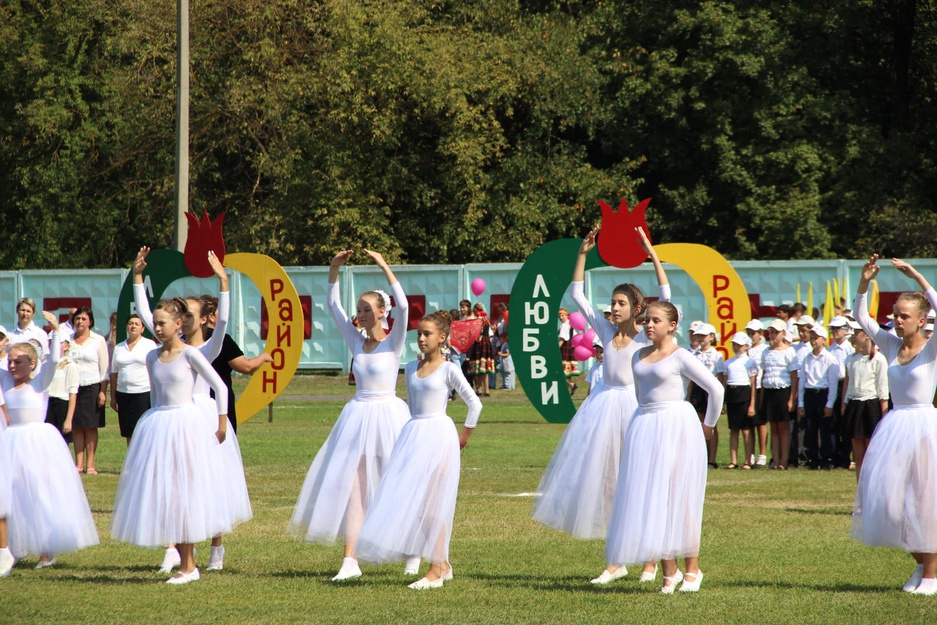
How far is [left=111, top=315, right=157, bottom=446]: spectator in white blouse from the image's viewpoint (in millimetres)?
14383

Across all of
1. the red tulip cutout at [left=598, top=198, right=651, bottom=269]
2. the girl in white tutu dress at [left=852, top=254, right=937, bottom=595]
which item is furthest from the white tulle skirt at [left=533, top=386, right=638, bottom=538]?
the red tulip cutout at [left=598, top=198, right=651, bottom=269]

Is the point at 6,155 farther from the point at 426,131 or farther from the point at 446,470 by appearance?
the point at 446,470

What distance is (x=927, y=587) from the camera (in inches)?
332

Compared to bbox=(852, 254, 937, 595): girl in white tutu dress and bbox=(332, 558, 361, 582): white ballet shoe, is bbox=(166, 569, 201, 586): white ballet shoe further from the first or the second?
bbox=(852, 254, 937, 595): girl in white tutu dress

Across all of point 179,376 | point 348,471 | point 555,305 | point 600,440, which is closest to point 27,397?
point 179,376

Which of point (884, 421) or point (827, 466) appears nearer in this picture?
point (884, 421)

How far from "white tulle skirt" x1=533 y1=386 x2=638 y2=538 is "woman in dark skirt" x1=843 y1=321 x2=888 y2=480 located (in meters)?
5.66

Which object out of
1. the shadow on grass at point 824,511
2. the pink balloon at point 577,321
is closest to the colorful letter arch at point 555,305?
the shadow on grass at point 824,511

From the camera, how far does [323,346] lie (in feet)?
97.3

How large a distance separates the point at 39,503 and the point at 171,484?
1.24 meters

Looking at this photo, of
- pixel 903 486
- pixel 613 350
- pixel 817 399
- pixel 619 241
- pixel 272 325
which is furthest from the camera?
pixel 272 325

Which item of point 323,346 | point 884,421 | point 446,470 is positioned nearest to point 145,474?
point 446,470

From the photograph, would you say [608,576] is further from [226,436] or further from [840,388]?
[840,388]

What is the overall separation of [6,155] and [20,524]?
3099cm
